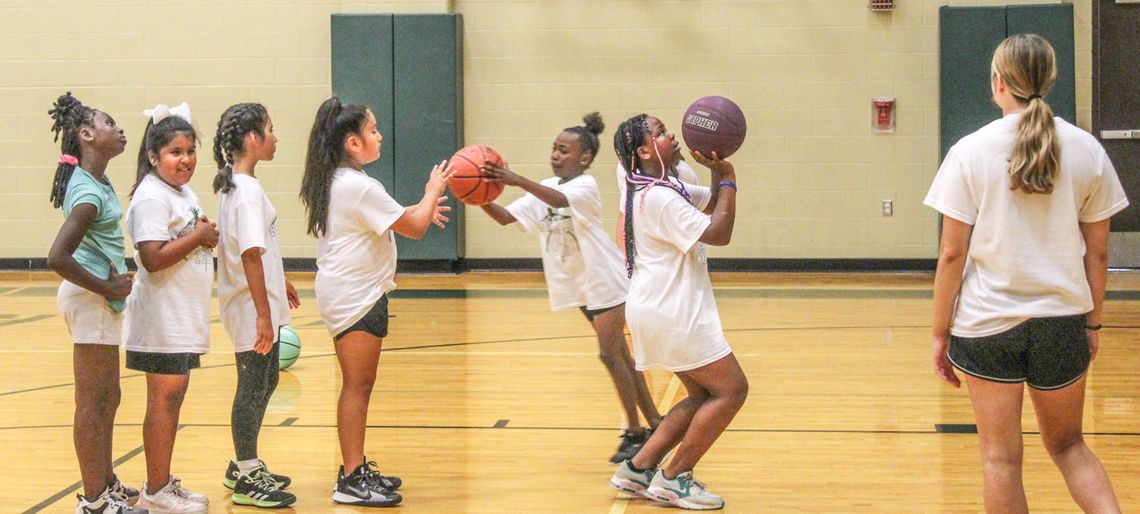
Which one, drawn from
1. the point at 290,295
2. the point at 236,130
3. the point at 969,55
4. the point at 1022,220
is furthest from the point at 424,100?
the point at 1022,220

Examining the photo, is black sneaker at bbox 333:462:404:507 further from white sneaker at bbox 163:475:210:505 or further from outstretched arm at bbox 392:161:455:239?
outstretched arm at bbox 392:161:455:239

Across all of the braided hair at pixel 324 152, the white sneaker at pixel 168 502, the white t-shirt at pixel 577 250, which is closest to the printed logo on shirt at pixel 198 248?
the braided hair at pixel 324 152

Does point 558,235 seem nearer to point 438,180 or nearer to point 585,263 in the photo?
point 585,263

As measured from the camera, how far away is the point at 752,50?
11250 millimetres

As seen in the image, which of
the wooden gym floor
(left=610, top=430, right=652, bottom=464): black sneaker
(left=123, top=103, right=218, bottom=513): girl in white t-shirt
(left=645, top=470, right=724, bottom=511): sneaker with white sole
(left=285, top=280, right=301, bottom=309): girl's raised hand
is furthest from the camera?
(left=610, top=430, right=652, bottom=464): black sneaker

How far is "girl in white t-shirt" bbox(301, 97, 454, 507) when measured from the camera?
4.08 metres

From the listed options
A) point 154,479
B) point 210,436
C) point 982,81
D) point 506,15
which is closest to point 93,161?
point 154,479

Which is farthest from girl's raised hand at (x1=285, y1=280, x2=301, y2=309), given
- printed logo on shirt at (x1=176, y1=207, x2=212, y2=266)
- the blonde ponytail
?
the blonde ponytail

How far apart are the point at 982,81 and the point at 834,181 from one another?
1.52m

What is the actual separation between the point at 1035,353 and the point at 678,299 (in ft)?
4.10

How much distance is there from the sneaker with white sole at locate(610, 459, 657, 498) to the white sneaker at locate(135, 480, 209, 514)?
1342 millimetres

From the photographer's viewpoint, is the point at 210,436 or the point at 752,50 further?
the point at 752,50

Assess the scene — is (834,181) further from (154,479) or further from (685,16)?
(154,479)

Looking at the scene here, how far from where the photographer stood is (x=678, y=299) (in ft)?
12.9
